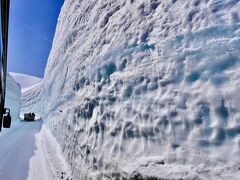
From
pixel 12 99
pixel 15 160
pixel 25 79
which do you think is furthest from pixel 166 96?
pixel 25 79

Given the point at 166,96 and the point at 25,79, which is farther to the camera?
the point at 25,79

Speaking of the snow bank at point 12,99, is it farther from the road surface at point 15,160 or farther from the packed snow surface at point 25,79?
the packed snow surface at point 25,79

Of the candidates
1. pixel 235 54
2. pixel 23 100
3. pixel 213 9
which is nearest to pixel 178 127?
pixel 235 54

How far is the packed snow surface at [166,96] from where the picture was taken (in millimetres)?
1888

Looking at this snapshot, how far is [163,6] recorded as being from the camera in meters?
2.97

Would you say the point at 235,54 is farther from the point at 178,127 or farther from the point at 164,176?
the point at 164,176

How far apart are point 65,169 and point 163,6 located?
354cm

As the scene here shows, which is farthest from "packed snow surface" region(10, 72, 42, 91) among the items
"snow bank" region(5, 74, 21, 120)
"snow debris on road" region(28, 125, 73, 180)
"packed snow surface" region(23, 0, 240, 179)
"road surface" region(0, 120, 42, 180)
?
"packed snow surface" region(23, 0, 240, 179)

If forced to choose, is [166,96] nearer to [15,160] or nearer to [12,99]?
[15,160]

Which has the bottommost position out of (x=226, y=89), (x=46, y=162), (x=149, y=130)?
(x=46, y=162)

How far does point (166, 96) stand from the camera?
2.40 m

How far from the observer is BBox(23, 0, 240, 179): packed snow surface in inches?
74.3

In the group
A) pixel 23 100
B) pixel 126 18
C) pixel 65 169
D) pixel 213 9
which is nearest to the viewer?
pixel 213 9

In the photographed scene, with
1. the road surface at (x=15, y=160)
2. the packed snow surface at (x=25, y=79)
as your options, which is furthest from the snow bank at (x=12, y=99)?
the packed snow surface at (x=25, y=79)
